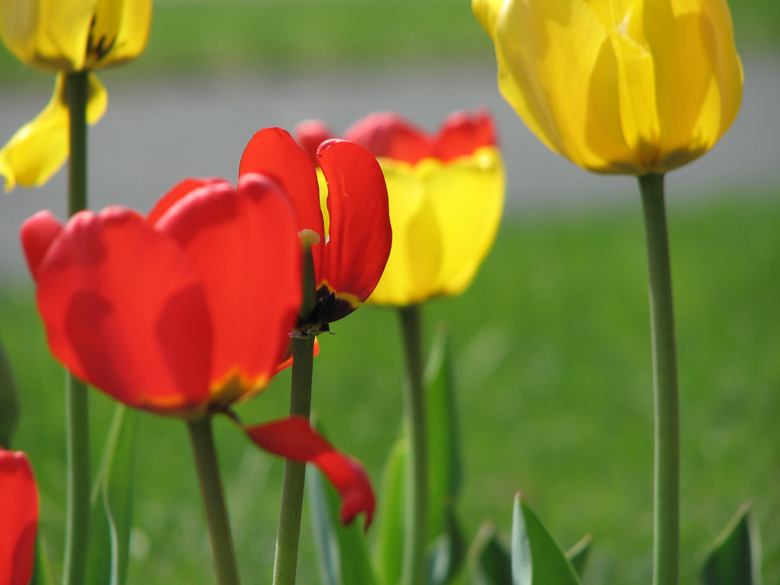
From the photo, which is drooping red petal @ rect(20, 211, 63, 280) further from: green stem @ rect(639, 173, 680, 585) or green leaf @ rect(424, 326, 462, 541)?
green leaf @ rect(424, 326, 462, 541)

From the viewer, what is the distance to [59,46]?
521 mm

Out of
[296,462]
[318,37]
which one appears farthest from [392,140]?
[318,37]

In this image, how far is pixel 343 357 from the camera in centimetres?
234

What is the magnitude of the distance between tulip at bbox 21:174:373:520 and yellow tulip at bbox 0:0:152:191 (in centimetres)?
27

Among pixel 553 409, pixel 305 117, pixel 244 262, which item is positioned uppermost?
pixel 305 117

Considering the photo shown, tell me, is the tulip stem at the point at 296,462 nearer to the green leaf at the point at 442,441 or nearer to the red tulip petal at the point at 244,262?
the red tulip petal at the point at 244,262

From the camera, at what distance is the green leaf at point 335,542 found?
0.68 m

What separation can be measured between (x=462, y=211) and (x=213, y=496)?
433mm

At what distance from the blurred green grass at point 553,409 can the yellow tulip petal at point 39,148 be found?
0.50m

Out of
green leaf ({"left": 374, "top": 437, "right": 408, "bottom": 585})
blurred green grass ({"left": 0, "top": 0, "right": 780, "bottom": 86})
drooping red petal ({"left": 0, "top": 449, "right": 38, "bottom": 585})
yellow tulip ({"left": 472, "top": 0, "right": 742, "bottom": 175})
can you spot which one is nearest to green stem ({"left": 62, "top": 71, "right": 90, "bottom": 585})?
drooping red petal ({"left": 0, "top": 449, "right": 38, "bottom": 585})

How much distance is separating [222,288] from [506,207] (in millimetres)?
3752

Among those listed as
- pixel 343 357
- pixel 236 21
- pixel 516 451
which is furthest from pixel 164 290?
pixel 236 21

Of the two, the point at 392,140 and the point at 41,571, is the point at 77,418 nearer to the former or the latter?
the point at 41,571

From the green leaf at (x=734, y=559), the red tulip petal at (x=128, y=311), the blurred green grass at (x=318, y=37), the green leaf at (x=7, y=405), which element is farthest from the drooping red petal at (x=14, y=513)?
the blurred green grass at (x=318, y=37)
